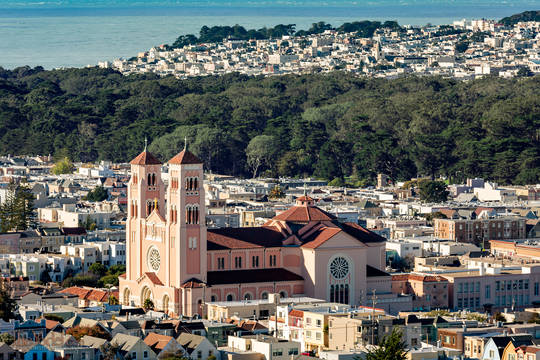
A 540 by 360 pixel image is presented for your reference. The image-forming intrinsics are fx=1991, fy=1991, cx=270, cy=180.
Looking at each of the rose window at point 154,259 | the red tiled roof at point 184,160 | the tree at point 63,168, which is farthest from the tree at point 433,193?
the red tiled roof at point 184,160

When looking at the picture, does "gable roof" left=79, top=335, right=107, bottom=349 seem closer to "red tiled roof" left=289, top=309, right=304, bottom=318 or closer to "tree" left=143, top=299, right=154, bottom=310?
"red tiled roof" left=289, top=309, right=304, bottom=318

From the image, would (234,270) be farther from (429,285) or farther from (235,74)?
(235,74)

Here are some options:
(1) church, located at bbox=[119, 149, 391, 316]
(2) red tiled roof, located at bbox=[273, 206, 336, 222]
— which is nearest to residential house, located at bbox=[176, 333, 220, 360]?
(1) church, located at bbox=[119, 149, 391, 316]

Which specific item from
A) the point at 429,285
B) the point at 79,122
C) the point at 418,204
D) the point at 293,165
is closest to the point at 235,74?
the point at 79,122

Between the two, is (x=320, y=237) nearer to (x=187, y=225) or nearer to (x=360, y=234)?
(x=360, y=234)

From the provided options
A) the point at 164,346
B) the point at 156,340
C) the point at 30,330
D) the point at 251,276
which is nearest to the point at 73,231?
the point at 251,276

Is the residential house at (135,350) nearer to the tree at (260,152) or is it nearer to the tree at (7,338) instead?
the tree at (7,338)
